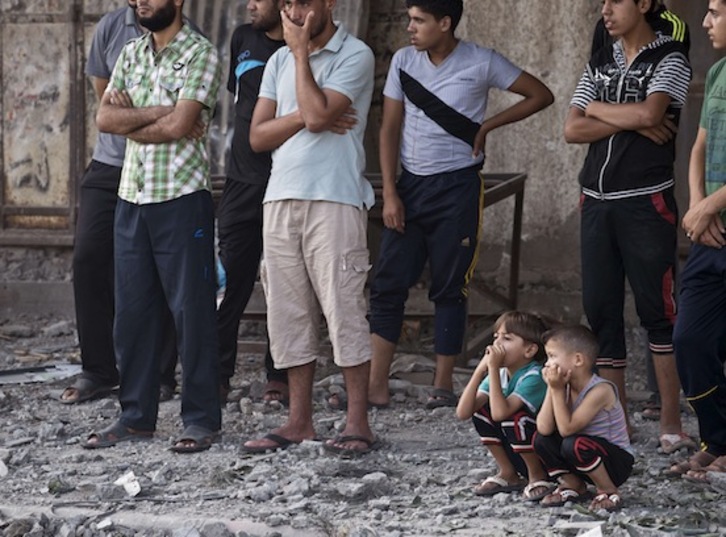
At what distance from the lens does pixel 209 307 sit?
6.57 metres

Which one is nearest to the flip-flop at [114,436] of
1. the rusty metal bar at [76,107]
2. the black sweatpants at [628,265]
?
the black sweatpants at [628,265]

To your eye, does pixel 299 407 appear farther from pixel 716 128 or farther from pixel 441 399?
pixel 716 128

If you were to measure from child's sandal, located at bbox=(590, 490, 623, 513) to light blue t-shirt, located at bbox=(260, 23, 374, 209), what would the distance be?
1775 millimetres

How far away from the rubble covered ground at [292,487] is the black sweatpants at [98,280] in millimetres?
278

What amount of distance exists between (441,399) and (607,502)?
7.13 feet

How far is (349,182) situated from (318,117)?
327mm

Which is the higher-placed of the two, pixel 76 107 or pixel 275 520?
pixel 76 107

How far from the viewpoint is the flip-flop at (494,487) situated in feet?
18.5

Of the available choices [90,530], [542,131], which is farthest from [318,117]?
[542,131]

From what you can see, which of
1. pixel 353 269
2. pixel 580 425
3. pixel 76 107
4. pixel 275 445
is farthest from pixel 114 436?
pixel 76 107

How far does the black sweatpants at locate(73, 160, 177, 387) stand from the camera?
7.48 m

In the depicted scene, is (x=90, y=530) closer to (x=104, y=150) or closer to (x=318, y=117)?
(x=318, y=117)

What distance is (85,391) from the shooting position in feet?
25.2

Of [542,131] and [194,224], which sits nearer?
[194,224]
